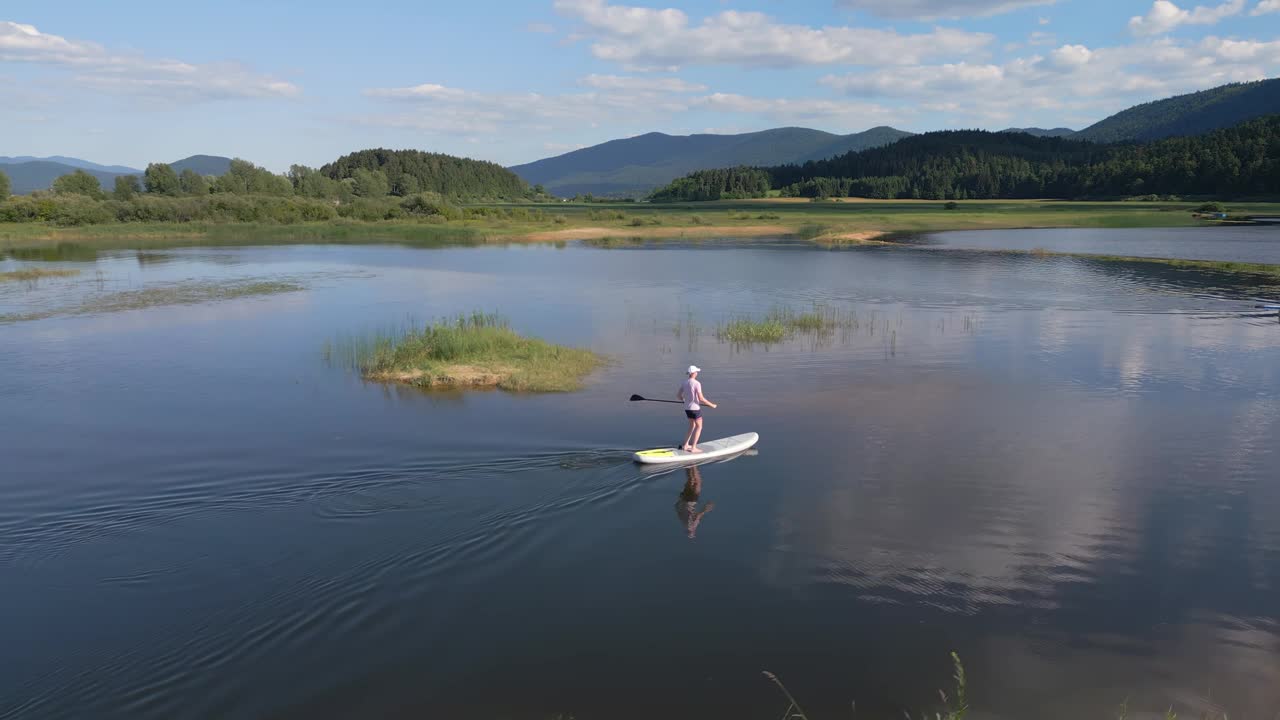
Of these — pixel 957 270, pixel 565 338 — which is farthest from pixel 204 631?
pixel 957 270

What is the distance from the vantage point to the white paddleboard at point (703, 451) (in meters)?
18.3

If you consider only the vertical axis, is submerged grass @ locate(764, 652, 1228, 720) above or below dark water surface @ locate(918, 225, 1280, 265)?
below

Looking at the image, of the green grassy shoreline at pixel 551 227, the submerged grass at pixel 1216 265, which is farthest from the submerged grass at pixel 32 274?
the submerged grass at pixel 1216 265

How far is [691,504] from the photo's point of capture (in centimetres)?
1656

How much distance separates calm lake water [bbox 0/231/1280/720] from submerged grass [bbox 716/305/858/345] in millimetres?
1604

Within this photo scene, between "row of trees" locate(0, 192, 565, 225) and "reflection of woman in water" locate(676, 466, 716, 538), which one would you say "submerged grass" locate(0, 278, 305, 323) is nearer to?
"reflection of woman in water" locate(676, 466, 716, 538)

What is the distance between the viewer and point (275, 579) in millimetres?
13125

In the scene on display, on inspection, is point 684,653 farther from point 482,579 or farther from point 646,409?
point 646,409

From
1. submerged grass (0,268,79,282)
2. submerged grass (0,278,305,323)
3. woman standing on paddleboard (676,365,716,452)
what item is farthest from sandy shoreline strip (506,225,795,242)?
woman standing on paddleboard (676,365,716,452)

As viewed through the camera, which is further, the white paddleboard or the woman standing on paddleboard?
the woman standing on paddleboard

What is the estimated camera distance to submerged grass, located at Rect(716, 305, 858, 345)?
33281mm

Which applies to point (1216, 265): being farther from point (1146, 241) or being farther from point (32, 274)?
point (32, 274)

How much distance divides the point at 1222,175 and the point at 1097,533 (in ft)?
568

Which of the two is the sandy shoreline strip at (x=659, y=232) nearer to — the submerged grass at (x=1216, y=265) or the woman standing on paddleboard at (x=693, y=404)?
the submerged grass at (x=1216, y=265)
